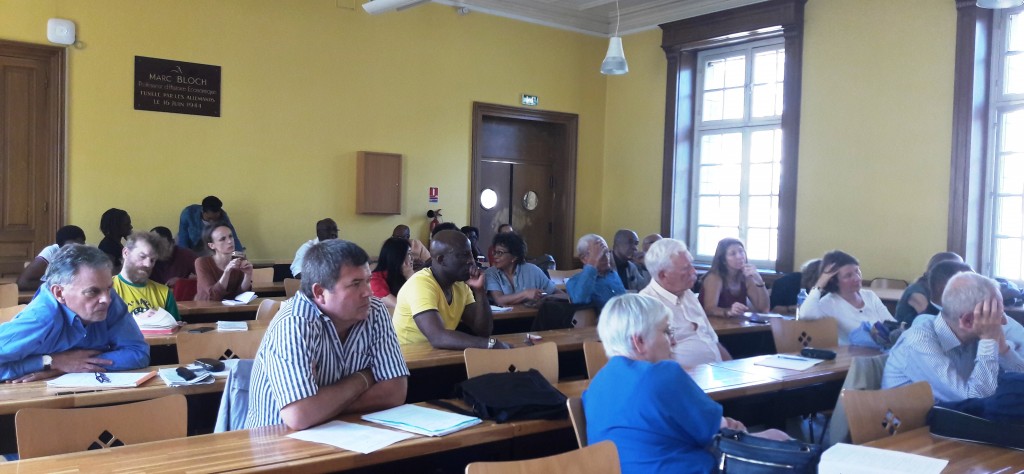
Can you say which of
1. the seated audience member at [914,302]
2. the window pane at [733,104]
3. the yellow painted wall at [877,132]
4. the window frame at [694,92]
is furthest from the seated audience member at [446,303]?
the window pane at [733,104]

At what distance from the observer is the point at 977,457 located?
2.70m

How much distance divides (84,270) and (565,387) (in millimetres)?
1934

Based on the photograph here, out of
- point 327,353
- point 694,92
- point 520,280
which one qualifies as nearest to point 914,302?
point 520,280

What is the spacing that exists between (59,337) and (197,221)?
4718 millimetres

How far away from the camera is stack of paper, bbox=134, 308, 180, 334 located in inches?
171

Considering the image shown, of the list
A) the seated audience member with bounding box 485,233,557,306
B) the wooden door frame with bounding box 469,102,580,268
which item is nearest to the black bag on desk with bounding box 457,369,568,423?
the seated audience member with bounding box 485,233,557,306

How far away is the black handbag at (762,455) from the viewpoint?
7.75 feet

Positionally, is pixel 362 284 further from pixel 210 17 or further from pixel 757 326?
pixel 210 17

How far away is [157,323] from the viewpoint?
4375 mm

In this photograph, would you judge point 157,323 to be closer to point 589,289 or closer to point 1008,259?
point 589,289

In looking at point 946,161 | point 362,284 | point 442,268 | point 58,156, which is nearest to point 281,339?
point 362,284

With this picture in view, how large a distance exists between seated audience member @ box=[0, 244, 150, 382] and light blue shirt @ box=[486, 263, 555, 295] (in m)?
3.35

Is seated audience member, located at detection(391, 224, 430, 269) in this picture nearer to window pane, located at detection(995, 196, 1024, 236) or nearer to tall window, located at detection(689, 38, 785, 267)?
tall window, located at detection(689, 38, 785, 267)

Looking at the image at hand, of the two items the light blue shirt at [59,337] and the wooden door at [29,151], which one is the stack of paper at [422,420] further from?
the wooden door at [29,151]
